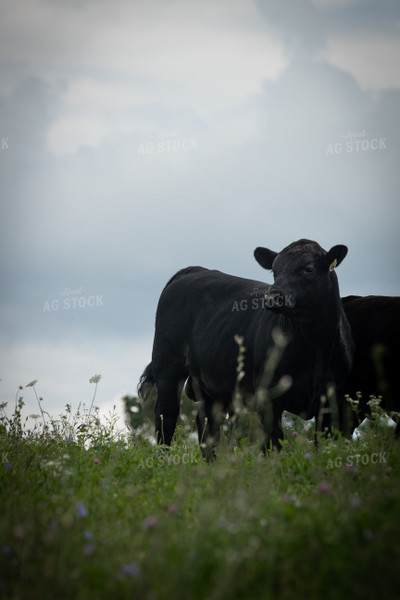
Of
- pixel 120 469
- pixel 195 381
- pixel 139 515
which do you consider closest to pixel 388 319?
pixel 195 381

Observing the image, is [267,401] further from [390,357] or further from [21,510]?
[21,510]

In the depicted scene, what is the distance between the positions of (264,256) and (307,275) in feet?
3.81

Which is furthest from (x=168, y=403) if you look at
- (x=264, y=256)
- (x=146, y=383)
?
(x=264, y=256)

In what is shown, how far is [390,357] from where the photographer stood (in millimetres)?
6961

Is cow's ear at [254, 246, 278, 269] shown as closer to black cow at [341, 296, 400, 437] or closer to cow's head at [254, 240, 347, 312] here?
cow's head at [254, 240, 347, 312]

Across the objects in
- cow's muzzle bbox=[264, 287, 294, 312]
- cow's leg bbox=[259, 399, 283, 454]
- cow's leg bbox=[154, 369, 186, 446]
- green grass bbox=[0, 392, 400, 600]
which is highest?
cow's muzzle bbox=[264, 287, 294, 312]

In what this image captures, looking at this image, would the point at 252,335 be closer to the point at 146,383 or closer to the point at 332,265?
the point at 332,265

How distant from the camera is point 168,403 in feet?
25.8

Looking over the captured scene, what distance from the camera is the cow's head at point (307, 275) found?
6.12 m

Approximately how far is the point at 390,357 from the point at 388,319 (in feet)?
1.65

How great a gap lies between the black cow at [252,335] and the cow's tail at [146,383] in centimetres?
2

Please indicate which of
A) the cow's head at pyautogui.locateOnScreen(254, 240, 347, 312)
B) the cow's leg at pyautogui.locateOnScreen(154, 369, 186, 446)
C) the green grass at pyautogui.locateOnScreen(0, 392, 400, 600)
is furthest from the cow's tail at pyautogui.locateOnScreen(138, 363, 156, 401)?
the green grass at pyautogui.locateOnScreen(0, 392, 400, 600)

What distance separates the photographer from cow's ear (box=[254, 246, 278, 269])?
7230 mm

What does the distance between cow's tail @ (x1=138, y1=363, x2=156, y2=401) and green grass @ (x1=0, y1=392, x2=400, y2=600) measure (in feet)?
12.8
